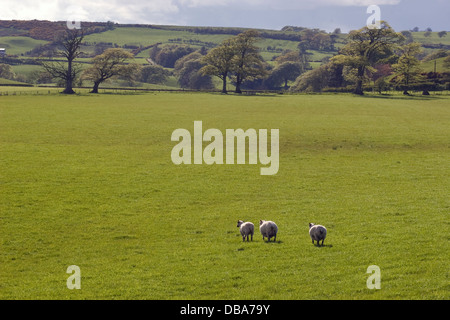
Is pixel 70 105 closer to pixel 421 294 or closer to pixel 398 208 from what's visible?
pixel 398 208

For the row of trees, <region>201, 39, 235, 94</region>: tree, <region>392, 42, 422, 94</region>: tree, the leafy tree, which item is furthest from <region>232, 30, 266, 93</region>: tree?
the leafy tree

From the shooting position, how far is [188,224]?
25016mm

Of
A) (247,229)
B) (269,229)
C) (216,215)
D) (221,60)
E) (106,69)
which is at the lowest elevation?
(216,215)

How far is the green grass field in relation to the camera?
16781 millimetres

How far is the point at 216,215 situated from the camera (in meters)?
26.7

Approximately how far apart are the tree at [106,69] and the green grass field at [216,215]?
7103cm

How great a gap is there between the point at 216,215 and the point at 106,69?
109 meters

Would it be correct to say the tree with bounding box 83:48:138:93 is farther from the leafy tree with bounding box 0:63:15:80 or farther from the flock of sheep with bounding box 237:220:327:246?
the flock of sheep with bounding box 237:220:327:246

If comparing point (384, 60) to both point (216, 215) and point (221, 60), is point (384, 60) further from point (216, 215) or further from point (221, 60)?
point (216, 215)
